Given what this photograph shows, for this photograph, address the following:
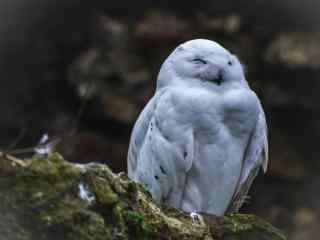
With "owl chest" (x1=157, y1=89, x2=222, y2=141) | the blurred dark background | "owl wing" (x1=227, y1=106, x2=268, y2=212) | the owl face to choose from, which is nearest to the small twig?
"owl chest" (x1=157, y1=89, x2=222, y2=141)

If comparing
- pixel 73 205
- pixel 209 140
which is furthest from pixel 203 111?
pixel 73 205

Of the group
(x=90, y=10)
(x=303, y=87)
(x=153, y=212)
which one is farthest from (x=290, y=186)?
(x=153, y=212)

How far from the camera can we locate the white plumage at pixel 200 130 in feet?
14.4

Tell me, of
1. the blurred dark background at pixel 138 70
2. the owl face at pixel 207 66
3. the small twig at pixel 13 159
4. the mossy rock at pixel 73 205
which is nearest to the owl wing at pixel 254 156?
the owl face at pixel 207 66

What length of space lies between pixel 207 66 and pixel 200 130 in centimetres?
29

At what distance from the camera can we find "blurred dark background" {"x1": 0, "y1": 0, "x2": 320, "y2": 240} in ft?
26.8

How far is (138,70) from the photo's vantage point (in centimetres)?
820

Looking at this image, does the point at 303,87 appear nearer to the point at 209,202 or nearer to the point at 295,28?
the point at 295,28

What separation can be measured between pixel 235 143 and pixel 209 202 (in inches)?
12.1

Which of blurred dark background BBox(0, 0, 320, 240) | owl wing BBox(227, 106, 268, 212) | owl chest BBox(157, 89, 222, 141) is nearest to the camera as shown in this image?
owl chest BBox(157, 89, 222, 141)

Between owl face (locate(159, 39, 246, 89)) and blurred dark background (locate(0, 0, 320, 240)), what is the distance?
3.57 metres

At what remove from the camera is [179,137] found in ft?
14.4

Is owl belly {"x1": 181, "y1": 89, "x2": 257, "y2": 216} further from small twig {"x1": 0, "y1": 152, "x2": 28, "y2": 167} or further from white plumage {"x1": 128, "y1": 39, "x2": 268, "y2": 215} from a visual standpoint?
small twig {"x1": 0, "y1": 152, "x2": 28, "y2": 167}

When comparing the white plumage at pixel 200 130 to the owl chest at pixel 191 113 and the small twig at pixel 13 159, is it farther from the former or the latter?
the small twig at pixel 13 159
